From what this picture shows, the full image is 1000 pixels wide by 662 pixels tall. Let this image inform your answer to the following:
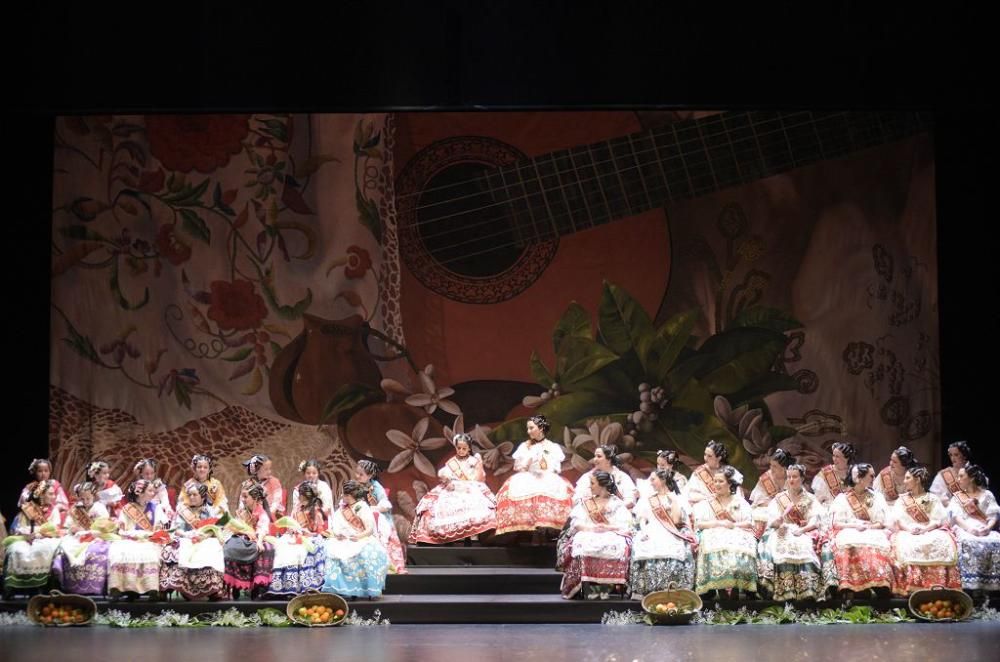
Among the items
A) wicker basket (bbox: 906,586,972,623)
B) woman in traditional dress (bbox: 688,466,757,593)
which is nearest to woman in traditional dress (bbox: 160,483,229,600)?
woman in traditional dress (bbox: 688,466,757,593)

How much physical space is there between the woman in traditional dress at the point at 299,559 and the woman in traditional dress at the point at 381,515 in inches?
18.7

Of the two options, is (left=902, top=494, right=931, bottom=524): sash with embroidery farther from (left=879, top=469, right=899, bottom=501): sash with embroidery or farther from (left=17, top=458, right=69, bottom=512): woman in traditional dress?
(left=17, top=458, right=69, bottom=512): woman in traditional dress

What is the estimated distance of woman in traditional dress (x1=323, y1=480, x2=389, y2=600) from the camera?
29.7 feet

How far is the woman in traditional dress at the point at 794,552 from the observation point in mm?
8914

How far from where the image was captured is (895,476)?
9.59m

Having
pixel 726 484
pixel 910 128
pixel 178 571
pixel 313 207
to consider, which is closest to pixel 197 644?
pixel 178 571

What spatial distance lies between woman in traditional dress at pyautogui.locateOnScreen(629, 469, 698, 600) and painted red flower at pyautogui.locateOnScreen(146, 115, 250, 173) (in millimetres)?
4549

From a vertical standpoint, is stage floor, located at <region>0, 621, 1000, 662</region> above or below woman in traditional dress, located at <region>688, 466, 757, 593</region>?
below

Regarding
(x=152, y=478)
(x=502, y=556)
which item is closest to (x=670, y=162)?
(x=502, y=556)

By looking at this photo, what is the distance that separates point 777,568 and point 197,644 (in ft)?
12.2

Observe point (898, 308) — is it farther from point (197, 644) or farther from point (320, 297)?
point (197, 644)

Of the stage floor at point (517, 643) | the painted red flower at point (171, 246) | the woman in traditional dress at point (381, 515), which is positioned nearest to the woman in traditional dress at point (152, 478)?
the stage floor at point (517, 643)

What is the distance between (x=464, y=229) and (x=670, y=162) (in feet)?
5.82

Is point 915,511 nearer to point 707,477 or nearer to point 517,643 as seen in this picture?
point 707,477
